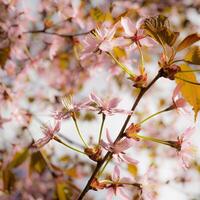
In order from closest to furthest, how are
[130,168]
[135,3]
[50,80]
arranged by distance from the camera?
1. [130,168]
2. [135,3]
3. [50,80]

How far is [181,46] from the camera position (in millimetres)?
1002

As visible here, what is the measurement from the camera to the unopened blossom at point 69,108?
3.48 ft

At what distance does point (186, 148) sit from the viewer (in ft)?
3.62

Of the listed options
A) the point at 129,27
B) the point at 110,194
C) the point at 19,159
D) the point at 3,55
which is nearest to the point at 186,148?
the point at 110,194

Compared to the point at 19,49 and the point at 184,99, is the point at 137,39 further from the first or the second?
the point at 19,49

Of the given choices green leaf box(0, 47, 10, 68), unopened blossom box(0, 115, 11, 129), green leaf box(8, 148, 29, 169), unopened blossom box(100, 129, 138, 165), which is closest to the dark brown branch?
unopened blossom box(100, 129, 138, 165)

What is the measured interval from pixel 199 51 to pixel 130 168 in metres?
0.96

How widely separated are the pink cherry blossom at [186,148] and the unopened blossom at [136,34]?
230 millimetres

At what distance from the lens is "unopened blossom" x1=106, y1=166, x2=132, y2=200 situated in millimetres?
1061

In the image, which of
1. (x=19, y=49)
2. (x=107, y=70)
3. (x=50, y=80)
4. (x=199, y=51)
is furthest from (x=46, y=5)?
(x=199, y=51)

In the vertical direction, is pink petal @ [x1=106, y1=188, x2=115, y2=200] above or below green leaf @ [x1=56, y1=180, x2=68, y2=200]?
below

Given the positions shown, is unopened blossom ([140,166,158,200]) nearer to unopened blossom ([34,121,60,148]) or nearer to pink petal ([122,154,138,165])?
pink petal ([122,154,138,165])

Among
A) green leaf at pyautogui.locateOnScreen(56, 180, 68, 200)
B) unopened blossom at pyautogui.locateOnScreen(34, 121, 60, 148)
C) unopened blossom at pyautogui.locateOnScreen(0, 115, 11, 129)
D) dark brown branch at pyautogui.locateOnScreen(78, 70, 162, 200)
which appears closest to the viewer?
dark brown branch at pyautogui.locateOnScreen(78, 70, 162, 200)

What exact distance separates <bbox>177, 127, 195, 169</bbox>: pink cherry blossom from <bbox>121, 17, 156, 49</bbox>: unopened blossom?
0.76ft
